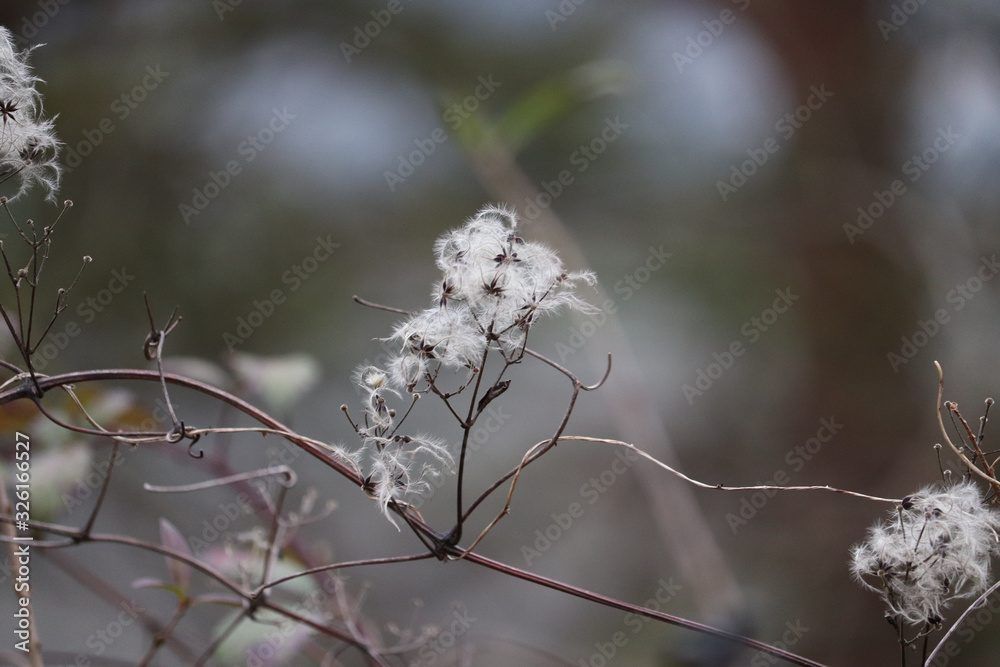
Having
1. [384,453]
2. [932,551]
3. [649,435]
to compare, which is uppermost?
[649,435]

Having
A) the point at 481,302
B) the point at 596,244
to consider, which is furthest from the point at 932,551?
the point at 596,244

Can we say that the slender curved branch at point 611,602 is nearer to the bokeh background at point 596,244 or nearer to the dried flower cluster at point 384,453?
the dried flower cluster at point 384,453

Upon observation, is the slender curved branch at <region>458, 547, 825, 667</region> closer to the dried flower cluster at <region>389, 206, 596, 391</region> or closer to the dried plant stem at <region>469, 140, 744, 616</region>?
the dried flower cluster at <region>389, 206, 596, 391</region>

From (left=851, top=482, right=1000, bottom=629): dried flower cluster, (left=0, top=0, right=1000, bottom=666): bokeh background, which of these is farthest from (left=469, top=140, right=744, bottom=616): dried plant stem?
(left=851, top=482, right=1000, bottom=629): dried flower cluster

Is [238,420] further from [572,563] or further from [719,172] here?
[719,172]

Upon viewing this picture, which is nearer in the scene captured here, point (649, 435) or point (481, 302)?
point (481, 302)

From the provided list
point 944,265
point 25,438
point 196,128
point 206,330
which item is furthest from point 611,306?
point 25,438

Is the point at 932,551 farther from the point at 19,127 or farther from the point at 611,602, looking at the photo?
the point at 19,127

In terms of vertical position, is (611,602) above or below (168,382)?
below
